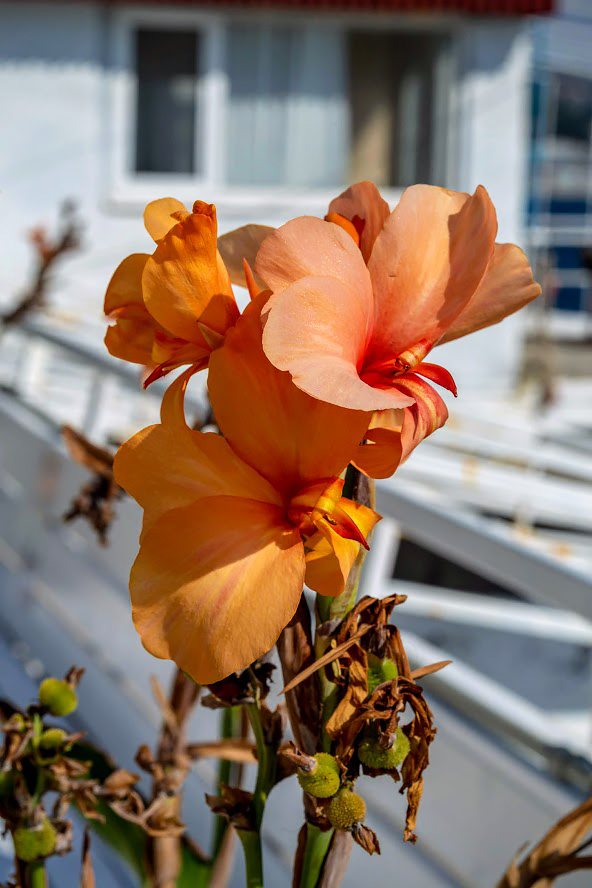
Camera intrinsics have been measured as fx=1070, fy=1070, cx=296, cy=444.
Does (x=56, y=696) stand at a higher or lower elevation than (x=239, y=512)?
lower

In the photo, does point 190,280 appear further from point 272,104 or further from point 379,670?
point 272,104

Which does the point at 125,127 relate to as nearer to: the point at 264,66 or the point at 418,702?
the point at 264,66

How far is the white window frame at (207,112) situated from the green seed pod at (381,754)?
6308mm

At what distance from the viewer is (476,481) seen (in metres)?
2.94

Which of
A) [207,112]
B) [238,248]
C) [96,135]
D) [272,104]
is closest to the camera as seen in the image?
[238,248]

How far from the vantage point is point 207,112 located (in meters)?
6.69

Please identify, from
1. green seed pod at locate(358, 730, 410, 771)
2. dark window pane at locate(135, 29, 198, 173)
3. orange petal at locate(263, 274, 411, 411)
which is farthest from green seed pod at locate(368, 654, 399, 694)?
dark window pane at locate(135, 29, 198, 173)

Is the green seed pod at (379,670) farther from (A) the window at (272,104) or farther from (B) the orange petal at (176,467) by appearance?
(A) the window at (272,104)

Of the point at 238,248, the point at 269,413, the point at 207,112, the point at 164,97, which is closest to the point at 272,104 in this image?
the point at 207,112

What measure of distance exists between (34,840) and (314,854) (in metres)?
0.18

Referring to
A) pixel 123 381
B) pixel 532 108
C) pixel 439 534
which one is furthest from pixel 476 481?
pixel 532 108

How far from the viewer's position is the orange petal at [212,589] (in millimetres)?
452

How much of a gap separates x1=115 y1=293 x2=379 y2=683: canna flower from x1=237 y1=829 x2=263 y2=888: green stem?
0.54 ft

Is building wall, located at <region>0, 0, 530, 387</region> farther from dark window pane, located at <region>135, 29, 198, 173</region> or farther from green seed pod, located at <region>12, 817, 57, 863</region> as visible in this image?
green seed pod, located at <region>12, 817, 57, 863</region>
